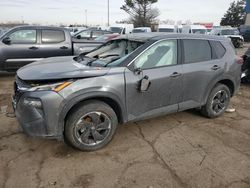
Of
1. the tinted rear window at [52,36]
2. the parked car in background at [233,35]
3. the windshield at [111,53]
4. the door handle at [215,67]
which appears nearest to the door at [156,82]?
the windshield at [111,53]

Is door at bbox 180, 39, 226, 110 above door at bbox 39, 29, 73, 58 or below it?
below

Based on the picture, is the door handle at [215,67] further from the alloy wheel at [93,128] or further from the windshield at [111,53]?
the alloy wheel at [93,128]

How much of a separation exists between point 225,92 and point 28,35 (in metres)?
6.25

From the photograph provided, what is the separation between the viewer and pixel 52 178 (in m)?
2.96

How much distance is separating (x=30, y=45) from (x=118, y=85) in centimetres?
552

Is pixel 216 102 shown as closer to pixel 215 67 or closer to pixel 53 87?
pixel 215 67

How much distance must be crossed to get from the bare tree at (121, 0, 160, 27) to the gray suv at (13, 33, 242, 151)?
147 ft

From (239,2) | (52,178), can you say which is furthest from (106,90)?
(239,2)

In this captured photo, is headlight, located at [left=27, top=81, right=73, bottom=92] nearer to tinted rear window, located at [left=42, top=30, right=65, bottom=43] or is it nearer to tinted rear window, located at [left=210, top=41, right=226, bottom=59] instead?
tinted rear window, located at [left=210, top=41, right=226, bottom=59]

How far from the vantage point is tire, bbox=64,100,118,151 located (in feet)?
10.9

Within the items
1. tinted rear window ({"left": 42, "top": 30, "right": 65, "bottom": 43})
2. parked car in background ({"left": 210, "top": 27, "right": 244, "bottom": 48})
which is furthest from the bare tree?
tinted rear window ({"left": 42, "top": 30, "right": 65, "bottom": 43})

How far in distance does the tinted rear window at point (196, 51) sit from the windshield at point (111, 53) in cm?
90

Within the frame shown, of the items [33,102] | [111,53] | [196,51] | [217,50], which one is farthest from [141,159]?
[217,50]

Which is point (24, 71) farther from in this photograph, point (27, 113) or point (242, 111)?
point (242, 111)
